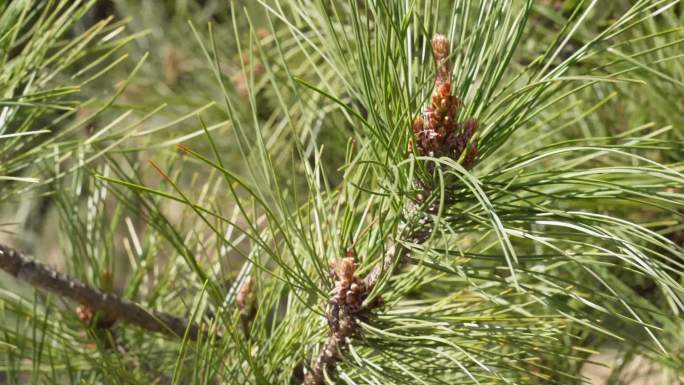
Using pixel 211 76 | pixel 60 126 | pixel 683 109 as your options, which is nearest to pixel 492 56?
pixel 683 109

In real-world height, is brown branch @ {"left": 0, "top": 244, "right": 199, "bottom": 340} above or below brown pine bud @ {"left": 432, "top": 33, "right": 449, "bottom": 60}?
below

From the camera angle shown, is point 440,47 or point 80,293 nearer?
point 440,47

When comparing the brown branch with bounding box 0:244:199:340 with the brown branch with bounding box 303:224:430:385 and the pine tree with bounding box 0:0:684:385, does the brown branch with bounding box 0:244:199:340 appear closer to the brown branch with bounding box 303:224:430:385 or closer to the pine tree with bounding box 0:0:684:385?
the pine tree with bounding box 0:0:684:385

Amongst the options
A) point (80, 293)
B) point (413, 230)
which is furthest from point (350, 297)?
point (80, 293)

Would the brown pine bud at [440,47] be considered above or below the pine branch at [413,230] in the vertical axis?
above

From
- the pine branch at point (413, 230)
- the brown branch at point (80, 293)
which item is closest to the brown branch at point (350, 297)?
the pine branch at point (413, 230)

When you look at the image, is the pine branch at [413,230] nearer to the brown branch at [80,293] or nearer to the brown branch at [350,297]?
the brown branch at [350,297]

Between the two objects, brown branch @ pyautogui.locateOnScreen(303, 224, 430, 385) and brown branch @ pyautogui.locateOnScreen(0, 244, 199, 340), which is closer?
brown branch @ pyautogui.locateOnScreen(303, 224, 430, 385)

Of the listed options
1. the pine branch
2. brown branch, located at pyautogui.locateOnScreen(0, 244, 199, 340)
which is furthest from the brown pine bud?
brown branch, located at pyautogui.locateOnScreen(0, 244, 199, 340)

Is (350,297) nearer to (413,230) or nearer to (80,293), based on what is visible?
(413,230)
